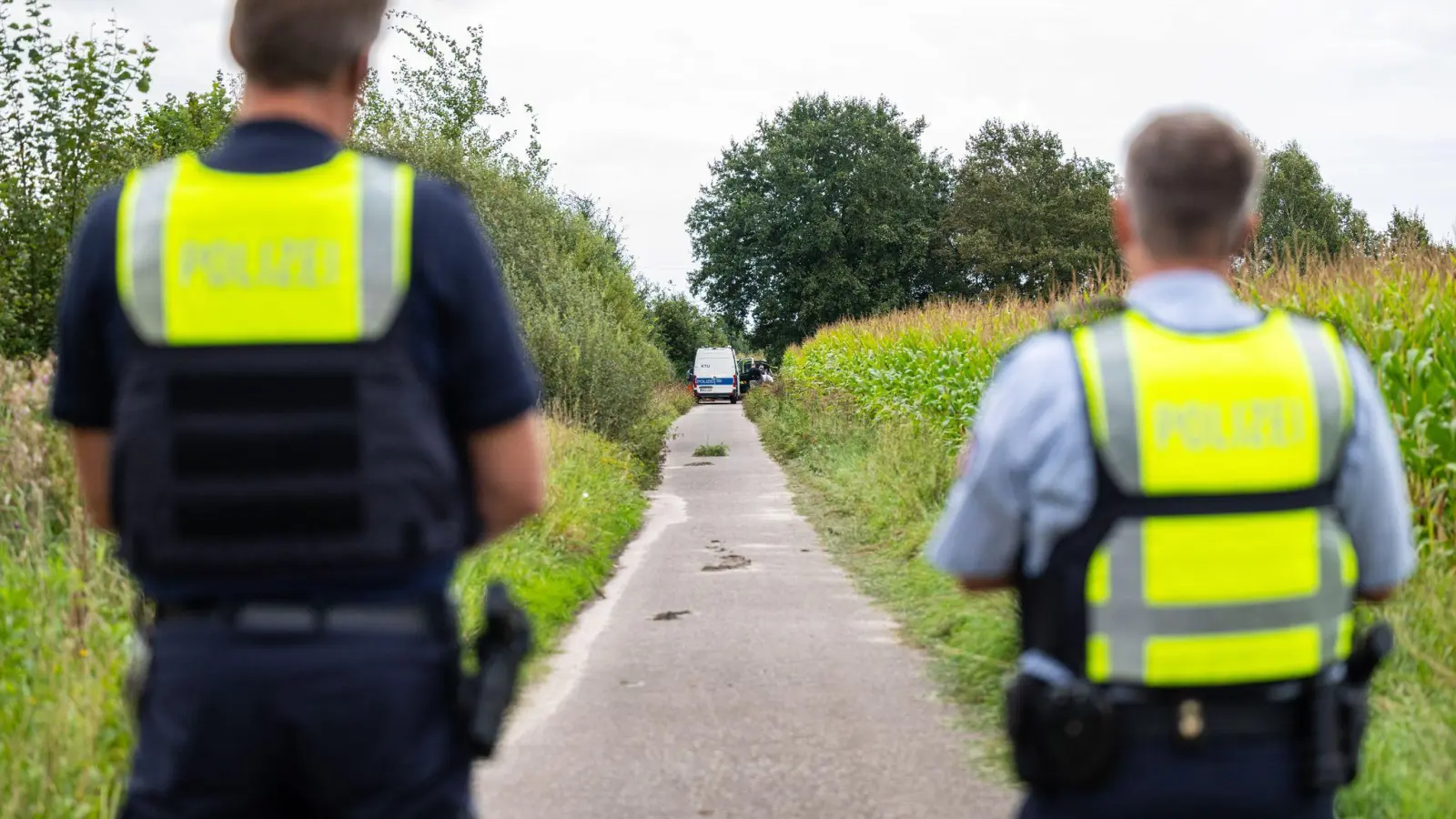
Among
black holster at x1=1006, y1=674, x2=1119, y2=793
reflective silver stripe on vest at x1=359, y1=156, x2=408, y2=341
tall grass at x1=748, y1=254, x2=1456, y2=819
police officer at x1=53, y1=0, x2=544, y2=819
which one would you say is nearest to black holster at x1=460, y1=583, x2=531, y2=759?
police officer at x1=53, y1=0, x2=544, y2=819

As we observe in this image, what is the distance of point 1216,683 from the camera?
88.1 inches

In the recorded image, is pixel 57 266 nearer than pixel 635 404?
Yes

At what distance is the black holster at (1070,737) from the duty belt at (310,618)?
36.2 inches

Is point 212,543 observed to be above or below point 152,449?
below

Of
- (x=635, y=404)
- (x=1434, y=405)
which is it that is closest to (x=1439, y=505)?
(x=1434, y=405)

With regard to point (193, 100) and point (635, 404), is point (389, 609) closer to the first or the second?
point (635, 404)

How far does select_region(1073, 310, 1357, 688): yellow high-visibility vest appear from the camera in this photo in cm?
222

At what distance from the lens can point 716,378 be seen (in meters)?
65.2

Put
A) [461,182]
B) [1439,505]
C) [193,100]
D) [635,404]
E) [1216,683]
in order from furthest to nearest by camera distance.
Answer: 1. [193,100]
2. [461,182]
3. [635,404]
4. [1439,505]
5. [1216,683]

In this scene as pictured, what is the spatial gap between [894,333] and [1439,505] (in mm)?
17990

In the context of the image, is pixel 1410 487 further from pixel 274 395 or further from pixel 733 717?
pixel 274 395

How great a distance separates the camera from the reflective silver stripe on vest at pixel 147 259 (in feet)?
7.00

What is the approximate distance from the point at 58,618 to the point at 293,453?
11.9 feet

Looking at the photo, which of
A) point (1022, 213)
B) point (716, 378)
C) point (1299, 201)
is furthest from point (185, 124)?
point (1299, 201)
